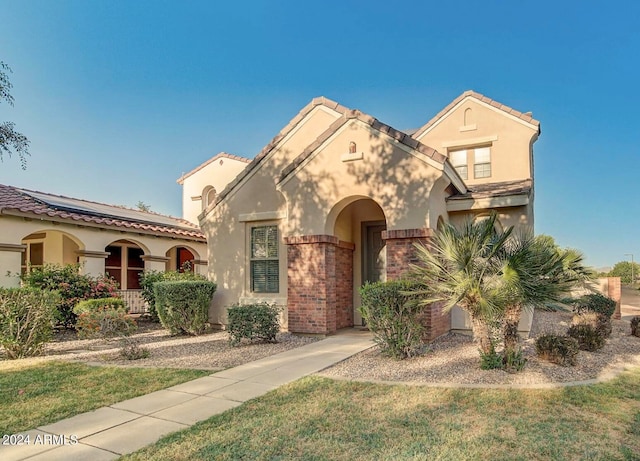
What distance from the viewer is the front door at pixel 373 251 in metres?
12.1

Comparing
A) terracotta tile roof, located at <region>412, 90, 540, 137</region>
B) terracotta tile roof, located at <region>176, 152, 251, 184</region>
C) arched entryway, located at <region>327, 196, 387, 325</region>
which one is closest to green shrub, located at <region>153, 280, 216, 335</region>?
arched entryway, located at <region>327, 196, 387, 325</region>

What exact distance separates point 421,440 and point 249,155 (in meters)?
20.6

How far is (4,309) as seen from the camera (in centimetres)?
847

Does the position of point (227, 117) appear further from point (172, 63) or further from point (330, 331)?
point (330, 331)

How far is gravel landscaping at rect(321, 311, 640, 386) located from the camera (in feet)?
20.7

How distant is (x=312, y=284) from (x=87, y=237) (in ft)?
→ 30.0

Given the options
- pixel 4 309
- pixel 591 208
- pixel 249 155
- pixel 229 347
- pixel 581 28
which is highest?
pixel 581 28

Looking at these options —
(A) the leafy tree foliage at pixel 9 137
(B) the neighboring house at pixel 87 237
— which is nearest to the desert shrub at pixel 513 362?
(A) the leafy tree foliage at pixel 9 137

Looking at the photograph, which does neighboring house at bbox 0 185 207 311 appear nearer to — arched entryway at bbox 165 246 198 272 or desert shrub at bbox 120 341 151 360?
arched entryway at bbox 165 246 198 272

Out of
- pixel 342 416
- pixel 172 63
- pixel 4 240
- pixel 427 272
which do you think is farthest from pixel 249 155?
pixel 342 416

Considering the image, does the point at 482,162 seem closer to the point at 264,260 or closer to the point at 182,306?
the point at 264,260

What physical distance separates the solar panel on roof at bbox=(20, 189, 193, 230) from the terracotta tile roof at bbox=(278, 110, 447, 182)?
352 inches

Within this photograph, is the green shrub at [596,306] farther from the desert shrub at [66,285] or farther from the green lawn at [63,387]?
the desert shrub at [66,285]

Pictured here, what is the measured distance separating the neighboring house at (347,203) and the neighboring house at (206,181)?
9082mm
